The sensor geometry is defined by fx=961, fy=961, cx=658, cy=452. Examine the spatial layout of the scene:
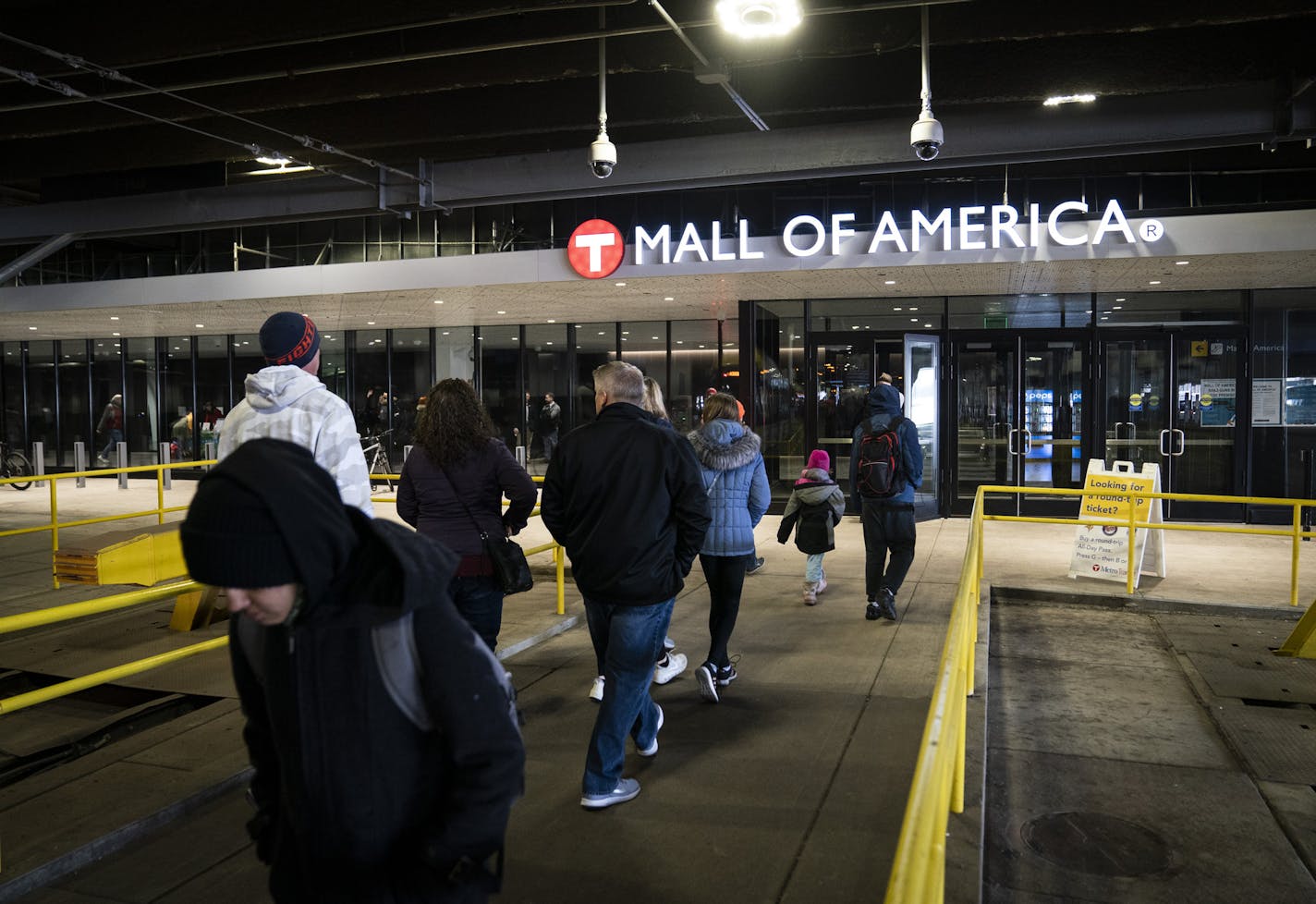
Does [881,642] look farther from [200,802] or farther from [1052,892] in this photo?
[200,802]

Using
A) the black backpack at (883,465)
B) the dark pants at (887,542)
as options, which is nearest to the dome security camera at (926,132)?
the black backpack at (883,465)

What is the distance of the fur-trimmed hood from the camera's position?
600cm

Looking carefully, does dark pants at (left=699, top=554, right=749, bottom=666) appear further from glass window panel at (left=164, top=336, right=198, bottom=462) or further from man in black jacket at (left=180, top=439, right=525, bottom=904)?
glass window panel at (left=164, top=336, right=198, bottom=462)

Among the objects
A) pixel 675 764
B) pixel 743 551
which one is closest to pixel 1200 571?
pixel 743 551

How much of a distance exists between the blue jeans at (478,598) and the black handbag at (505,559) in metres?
0.06

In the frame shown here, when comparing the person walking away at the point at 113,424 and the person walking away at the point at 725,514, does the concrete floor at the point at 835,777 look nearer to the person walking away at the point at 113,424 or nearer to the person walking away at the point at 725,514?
the person walking away at the point at 725,514

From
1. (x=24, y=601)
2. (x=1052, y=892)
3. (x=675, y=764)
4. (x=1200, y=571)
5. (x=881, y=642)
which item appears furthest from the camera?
(x=1200, y=571)

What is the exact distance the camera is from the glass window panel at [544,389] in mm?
20344

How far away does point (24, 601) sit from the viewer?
8.98 metres

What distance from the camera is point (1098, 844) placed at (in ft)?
14.2

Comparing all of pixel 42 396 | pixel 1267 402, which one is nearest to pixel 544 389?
pixel 1267 402

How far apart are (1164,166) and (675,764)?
11911mm

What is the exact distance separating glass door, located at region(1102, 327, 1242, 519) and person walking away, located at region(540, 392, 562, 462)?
10.7 metres

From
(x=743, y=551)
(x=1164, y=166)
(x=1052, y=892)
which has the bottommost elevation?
(x=1052, y=892)
